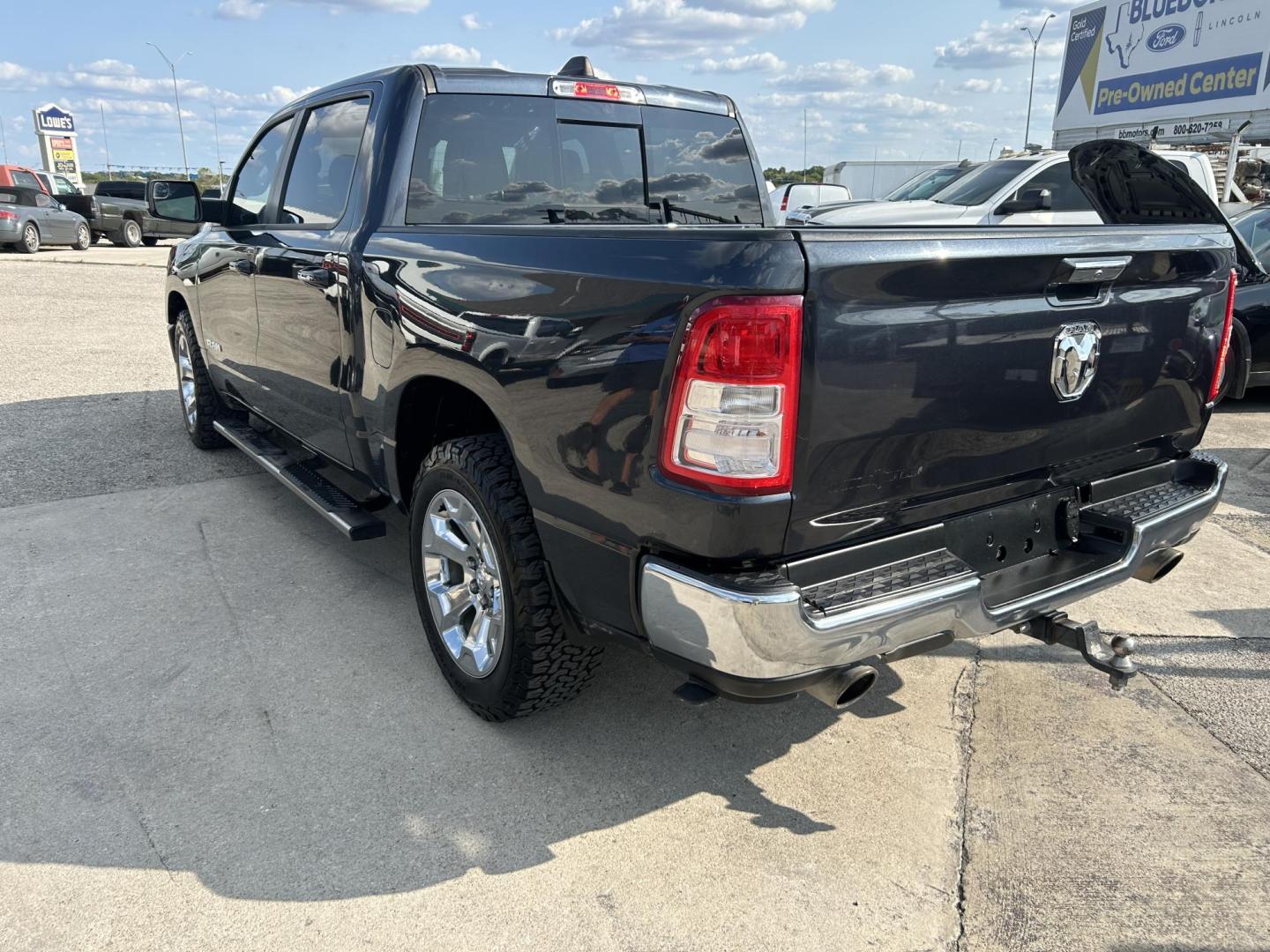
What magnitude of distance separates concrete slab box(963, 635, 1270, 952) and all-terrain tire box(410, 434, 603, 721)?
122cm

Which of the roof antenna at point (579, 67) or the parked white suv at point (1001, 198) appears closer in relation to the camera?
the roof antenna at point (579, 67)

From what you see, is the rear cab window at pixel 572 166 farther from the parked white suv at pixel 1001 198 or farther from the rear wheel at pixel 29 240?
the rear wheel at pixel 29 240

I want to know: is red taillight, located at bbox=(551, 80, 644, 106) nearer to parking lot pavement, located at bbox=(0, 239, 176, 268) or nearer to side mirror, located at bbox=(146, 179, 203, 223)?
side mirror, located at bbox=(146, 179, 203, 223)

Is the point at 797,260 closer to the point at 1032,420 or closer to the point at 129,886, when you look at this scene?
the point at 1032,420

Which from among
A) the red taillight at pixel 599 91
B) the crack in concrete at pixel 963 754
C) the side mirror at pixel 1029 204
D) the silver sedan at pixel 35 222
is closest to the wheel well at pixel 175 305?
the red taillight at pixel 599 91

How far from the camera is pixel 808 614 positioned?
2127 millimetres

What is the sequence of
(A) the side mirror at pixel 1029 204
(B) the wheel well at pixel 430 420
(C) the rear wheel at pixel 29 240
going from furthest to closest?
(C) the rear wheel at pixel 29 240 → (A) the side mirror at pixel 1029 204 → (B) the wheel well at pixel 430 420

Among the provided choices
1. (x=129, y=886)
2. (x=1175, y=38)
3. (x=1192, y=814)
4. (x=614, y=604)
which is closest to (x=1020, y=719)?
(x=1192, y=814)

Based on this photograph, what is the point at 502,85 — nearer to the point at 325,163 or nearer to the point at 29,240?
the point at 325,163

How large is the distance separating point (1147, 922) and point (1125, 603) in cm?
202

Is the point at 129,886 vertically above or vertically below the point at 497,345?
below

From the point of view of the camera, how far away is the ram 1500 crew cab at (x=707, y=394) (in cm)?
210

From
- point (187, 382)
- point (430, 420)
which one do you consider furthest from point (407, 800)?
point (187, 382)

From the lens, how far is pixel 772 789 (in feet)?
9.18
